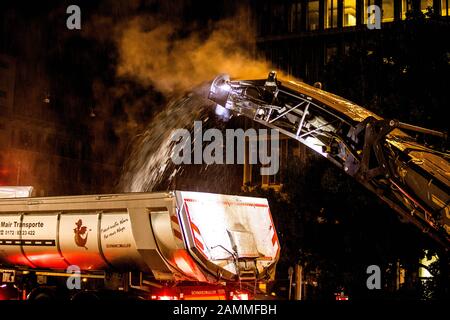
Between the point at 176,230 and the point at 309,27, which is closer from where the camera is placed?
the point at 176,230

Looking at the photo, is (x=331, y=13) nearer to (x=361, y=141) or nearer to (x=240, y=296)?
(x=240, y=296)

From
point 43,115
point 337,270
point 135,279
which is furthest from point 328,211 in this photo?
point 43,115

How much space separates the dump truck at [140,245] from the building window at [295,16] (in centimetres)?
3595

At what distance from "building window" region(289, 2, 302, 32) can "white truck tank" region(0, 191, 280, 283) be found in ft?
117

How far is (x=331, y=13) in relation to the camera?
46.1 metres

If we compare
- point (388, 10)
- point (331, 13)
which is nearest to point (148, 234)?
point (388, 10)

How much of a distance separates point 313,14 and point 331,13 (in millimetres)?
1371

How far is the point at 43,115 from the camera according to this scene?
2194 inches

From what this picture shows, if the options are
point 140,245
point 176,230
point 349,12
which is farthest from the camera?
point 349,12

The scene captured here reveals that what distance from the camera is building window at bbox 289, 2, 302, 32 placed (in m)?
46.2

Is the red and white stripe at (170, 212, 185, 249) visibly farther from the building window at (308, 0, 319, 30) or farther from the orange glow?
the building window at (308, 0, 319, 30)

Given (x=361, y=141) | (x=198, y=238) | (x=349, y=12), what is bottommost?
(x=198, y=238)

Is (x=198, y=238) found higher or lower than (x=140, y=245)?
higher
